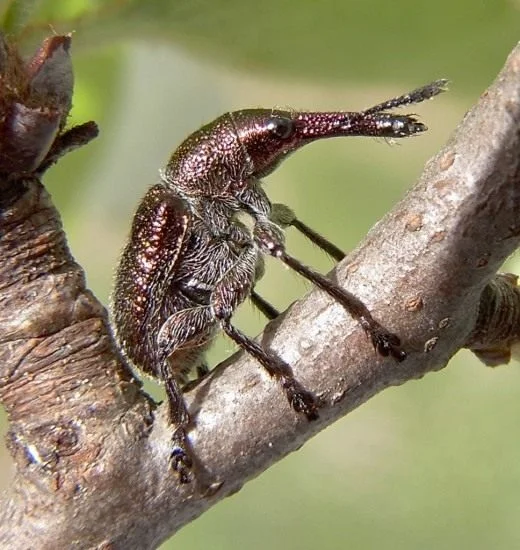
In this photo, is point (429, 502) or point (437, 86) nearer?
point (437, 86)

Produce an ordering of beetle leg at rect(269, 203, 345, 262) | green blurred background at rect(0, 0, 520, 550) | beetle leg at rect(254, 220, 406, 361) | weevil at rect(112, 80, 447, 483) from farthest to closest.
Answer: green blurred background at rect(0, 0, 520, 550)
beetle leg at rect(269, 203, 345, 262)
weevil at rect(112, 80, 447, 483)
beetle leg at rect(254, 220, 406, 361)

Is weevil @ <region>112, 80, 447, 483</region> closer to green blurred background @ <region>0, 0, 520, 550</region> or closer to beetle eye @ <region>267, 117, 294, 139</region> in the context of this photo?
beetle eye @ <region>267, 117, 294, 139</region>

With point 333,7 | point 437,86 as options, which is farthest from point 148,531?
point 333,7

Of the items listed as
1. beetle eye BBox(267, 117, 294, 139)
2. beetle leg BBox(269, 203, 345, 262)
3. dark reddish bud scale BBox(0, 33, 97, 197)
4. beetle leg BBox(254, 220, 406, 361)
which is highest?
dark reddish bud scale BBox(0, 33, 97, 197)

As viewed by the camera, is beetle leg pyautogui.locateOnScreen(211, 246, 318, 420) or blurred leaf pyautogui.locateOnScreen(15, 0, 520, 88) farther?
blurred leaf pyautogui.locateOnScreen(15, 0, 520, 88)

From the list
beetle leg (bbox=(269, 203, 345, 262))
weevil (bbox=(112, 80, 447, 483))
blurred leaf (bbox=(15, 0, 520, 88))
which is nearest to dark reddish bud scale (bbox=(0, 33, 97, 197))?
weevil (bbox=(112, 80, 447, 483))

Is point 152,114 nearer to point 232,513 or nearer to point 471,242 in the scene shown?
point 232,513
